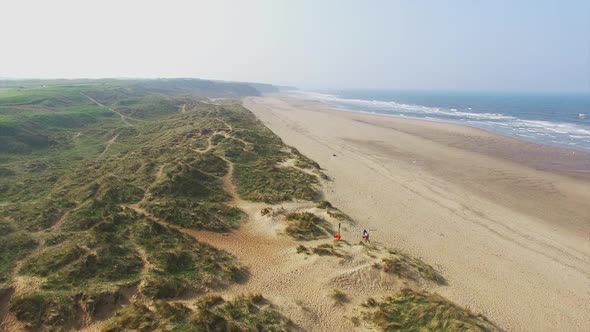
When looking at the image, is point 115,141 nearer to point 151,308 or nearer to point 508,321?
point 151,308

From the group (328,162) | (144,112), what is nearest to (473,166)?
(328,162)

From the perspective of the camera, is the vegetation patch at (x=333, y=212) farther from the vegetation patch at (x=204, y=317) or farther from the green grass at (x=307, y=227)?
the vegetation patch at (x=204, y=317)

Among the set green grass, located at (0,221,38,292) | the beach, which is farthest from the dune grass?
the beach

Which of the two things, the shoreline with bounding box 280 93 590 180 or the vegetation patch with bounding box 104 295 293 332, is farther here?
the shoreline with bounding box 280 93 590 180

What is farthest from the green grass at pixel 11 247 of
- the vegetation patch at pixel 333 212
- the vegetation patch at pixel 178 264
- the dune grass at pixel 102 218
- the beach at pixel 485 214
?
the vegetation patch at pixel 333 212

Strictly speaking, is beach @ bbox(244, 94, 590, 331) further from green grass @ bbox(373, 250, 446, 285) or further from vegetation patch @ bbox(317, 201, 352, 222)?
vegetation patch @ bbox(317, 201, 352, 222)
